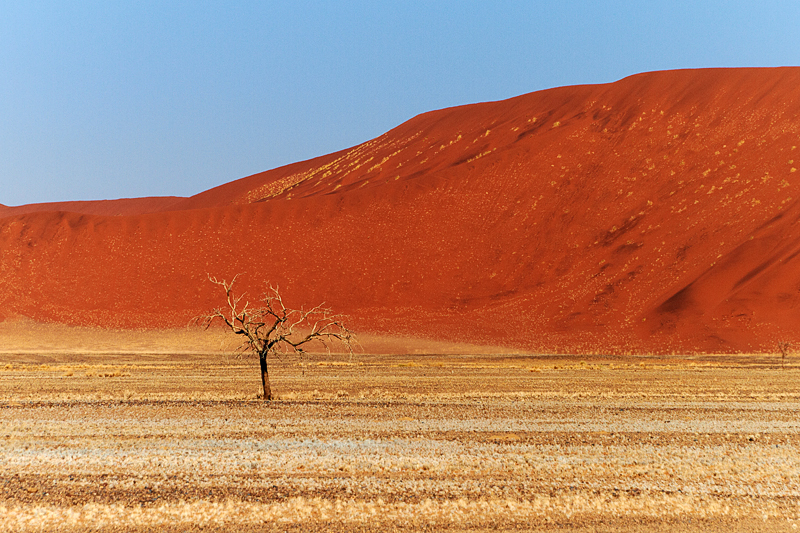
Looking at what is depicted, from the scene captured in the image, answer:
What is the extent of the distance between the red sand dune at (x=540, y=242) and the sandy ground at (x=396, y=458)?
27.4 meters

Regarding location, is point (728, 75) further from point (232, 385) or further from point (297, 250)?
point (232, 385)

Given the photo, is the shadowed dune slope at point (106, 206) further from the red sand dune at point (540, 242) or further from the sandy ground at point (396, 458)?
the sandy ground at point (396, 458)

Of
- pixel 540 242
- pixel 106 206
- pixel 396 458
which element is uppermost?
pixel 106 206

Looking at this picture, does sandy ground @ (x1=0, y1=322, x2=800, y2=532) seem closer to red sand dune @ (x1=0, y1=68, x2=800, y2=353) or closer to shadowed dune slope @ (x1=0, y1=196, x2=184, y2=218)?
red sand dune @ (x1=0, y1=68, x2=800, y2=353)

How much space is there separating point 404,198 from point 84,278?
2724 cm

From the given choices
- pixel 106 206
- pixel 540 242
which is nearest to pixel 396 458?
pixel 540 242

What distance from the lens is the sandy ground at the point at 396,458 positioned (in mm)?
8484

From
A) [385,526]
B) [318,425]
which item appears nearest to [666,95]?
[318,425]

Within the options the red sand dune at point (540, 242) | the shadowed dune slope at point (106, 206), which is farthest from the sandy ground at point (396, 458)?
the shadowed dune slope at point (106, 206)

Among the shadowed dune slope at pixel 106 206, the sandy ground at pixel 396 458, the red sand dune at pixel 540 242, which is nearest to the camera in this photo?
the sandy ground at pixel 396 458

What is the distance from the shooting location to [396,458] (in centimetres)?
1143

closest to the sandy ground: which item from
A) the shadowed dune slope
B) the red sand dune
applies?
the red sand dune

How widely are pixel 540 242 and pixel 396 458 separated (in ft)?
163

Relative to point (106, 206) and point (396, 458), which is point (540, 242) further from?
point (106, 206)
